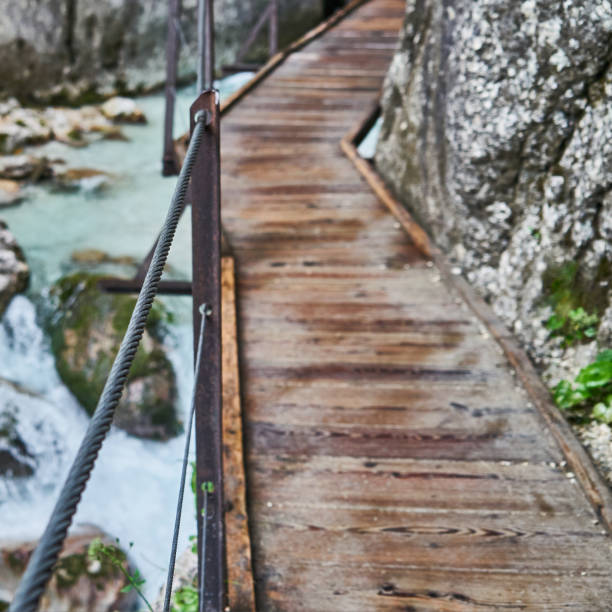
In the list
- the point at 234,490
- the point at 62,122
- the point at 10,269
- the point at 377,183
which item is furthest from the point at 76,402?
the point at 62,122

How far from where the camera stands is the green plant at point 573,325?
238 cm

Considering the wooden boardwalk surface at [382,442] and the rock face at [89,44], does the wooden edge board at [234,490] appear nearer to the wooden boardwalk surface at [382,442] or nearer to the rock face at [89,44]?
the wooden boardwalk surface at [382,442]

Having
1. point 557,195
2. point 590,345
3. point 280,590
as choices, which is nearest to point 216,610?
point 280,590

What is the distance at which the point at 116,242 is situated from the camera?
6699 millimetres

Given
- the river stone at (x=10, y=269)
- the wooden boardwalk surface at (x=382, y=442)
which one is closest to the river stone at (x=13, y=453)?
the river stone at (x=10, y=269)

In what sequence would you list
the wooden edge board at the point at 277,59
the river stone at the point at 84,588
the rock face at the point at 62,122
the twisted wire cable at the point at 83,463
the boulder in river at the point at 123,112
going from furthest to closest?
the boulder in river at the point at 123,112, the rock face at the point at 62,122, the wooden edge board at the point at 277,59, the river stone at the point at 84,588, the twisted wire cable at the point at 83,463

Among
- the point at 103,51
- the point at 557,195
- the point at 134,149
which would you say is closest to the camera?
the point at 557,195

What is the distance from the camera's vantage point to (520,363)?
2684mm

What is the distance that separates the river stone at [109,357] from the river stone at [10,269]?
577 mm

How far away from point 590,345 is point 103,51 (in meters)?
9.70

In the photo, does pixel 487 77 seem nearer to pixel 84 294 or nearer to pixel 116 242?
pixel 84 294

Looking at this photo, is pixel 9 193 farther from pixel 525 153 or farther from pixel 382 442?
pixel 382 442

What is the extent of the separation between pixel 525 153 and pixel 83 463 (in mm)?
2486

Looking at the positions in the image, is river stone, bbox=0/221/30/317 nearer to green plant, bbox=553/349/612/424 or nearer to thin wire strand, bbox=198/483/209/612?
thin wire strand, bbox=198/483/209/612
